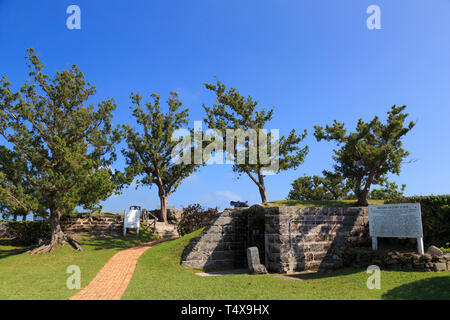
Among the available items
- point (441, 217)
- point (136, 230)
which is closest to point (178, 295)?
point (441, 217)

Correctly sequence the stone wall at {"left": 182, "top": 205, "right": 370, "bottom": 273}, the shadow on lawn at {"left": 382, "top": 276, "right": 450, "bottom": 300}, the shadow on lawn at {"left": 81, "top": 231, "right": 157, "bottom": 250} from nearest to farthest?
the shadow on lawn at {"left": 382, "top": 276, "right": 450, "bottom": 300}
the stone wall at {"left": 182, "top": 205, "right": 370, "bottom": 273}
the shadow on lawn at {"left": 81, "top": 231, "right": 157, "bottom": 250}

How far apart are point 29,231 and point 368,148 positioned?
23746mm

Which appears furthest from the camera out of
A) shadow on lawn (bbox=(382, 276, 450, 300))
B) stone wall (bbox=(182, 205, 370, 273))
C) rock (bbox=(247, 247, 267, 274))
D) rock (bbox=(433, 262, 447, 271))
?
stone wall (bbox=(182, 205, 370, 273))

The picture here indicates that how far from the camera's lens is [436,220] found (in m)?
12.3

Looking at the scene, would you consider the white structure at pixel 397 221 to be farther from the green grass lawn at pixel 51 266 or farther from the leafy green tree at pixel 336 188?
the leafy green tree at pixel 336 188

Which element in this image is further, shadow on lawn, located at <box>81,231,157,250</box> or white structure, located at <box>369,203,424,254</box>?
shadow on lawn, located at <box>81,231,157,250</box>

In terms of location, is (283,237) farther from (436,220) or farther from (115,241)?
(115,241)

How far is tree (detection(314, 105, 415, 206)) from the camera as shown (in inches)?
706

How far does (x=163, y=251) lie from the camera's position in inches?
602

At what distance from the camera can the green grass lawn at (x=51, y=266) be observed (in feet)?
29.2

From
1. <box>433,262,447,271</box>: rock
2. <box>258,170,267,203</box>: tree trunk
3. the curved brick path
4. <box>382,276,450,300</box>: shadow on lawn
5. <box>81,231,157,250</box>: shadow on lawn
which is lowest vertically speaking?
the curved brick path

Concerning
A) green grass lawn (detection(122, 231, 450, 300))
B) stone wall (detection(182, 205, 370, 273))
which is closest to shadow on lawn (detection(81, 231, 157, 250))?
stone wall (detection(182, 205, 370, 273))

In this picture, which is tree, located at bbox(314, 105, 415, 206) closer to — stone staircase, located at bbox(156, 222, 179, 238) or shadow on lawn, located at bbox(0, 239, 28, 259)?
stone staircase, located at bbox(156, 222, 179, 238)

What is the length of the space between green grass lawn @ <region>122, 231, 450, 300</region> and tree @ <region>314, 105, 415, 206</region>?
8974 millimetres
